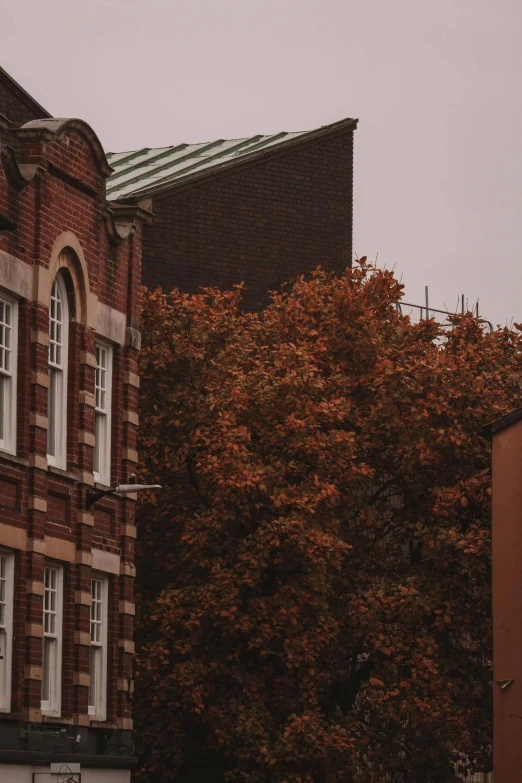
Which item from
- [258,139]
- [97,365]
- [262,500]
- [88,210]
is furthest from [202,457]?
[258,139]

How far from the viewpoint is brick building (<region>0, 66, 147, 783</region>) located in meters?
25.6

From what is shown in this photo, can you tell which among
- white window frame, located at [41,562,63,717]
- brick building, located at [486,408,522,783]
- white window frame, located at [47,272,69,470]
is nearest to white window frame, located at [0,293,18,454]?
white window frame, located at [47,272,69,470]

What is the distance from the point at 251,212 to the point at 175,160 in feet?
15.1

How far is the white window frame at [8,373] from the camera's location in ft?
84.1

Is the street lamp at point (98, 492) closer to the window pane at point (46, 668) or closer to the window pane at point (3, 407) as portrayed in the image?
the window pane at point (46, 668)

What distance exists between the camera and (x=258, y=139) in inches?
1769

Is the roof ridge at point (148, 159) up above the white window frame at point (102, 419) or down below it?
above

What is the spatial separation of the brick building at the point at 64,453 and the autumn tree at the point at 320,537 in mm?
2021

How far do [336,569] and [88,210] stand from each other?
7987mm

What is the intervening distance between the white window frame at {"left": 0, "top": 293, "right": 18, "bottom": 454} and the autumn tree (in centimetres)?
567

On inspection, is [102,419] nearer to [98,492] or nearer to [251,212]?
[98,492]

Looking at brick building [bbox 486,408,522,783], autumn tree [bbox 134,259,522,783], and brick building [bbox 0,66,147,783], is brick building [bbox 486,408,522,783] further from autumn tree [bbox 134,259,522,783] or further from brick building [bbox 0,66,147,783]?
brick building [bbox 0,66,147,783]

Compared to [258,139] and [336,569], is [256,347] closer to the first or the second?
[336,569]

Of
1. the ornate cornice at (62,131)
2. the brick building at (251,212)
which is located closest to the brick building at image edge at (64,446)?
the ornate cornice at (62,131)
